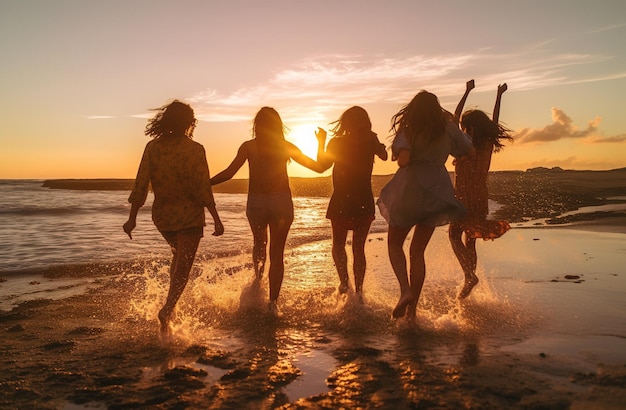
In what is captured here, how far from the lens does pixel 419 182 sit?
5.11 metres

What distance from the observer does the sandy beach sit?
3391 millimetres

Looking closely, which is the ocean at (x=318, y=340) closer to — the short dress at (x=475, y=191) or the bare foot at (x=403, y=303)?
the bare foot at (x=403, y=303)

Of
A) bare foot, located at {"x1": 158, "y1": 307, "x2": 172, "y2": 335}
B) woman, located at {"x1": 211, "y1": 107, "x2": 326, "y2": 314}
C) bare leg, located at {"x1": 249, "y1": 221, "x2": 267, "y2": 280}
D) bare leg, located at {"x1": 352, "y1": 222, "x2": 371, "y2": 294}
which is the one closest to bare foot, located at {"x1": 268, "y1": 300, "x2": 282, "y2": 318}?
woman, located at {"x1": 211, "y1": 107, "x2": 326, "y2": 314}

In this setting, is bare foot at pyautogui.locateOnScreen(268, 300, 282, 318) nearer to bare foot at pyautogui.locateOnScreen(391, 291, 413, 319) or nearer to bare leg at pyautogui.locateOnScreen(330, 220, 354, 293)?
bare leg at pyautogui.locateOnScreen(330, 220, 354, 293)

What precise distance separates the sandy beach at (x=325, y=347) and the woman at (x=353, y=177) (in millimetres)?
549

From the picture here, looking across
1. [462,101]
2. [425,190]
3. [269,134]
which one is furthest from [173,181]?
[462,101]

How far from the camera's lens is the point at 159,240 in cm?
1341

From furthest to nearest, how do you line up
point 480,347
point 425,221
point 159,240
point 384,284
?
point 159,240
point 384,284
point 425,221
point 480,347

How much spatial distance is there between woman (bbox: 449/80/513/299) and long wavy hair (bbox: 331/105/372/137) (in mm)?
1177

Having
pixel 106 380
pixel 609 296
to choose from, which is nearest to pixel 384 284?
pixel 609 296

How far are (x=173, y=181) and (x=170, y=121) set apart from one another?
556mm

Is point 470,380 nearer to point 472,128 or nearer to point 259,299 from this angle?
point 259,299

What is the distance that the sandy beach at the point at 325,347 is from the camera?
339 cm

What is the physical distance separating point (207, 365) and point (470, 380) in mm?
1886
